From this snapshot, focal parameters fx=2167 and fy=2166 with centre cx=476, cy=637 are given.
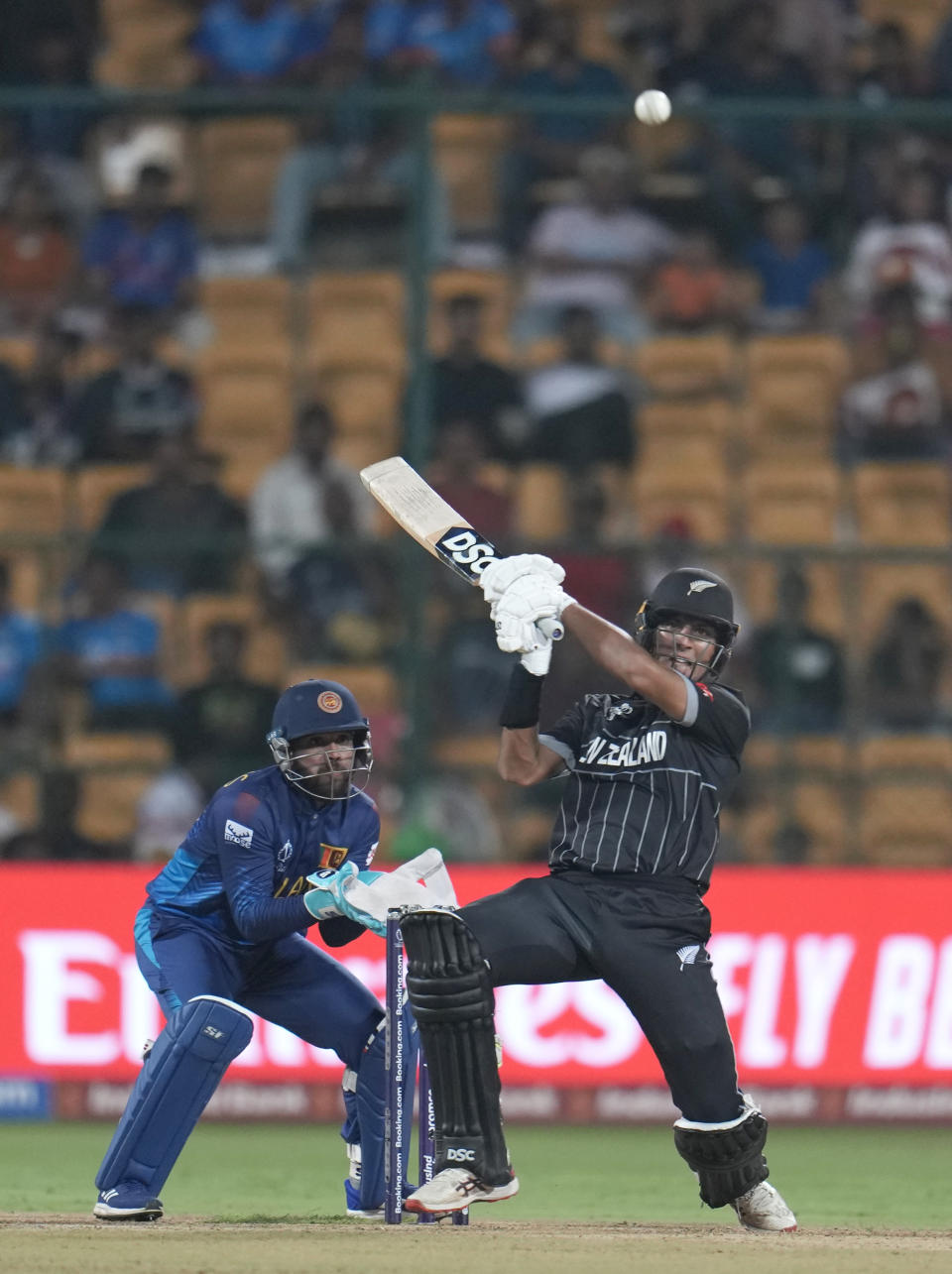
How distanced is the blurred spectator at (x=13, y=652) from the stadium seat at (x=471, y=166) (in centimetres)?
434

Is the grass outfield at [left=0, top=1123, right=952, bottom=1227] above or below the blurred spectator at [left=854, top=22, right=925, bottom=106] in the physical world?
below

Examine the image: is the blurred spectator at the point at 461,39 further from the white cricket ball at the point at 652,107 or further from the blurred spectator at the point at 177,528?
the blurred spectator at the point at 177,528

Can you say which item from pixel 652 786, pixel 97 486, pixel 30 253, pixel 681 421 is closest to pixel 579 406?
pixel 681 421

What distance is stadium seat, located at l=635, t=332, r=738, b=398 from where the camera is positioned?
14.2 metres

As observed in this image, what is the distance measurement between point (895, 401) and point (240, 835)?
313 inches

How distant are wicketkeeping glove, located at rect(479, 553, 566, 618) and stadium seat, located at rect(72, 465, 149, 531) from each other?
7218 millimetres

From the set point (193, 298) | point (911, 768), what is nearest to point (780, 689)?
point (911, 768)

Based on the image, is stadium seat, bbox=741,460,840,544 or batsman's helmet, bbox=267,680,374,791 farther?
stadium seat, bbox=741,460,840,544

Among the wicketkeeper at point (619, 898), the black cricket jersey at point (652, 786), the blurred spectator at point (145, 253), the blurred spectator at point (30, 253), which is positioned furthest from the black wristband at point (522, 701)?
the blurred spectator at point (30, 253)

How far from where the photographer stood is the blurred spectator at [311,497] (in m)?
13.2

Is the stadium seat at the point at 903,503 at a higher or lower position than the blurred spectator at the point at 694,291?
lower

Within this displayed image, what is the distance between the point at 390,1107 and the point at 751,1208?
1.20 m

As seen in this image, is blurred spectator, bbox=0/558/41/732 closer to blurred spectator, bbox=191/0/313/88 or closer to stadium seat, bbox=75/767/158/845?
stadium seat, bbox=75/767/158/845

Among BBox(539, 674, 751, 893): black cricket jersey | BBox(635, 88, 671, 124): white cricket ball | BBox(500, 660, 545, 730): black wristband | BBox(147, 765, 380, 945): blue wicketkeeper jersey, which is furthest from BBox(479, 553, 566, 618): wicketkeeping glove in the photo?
BBox(635, 88, 671, 124): white cricket ball
